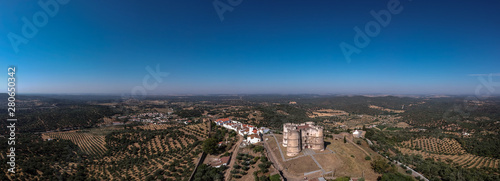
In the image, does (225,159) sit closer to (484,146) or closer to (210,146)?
(210,146)

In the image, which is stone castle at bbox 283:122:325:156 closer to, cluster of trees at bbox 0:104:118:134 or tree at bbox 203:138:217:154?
tree at bbox 203:138:217:154

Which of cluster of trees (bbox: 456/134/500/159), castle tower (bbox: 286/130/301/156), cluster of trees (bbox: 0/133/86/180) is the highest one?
castle tower (bbox: 286/130/301/156)

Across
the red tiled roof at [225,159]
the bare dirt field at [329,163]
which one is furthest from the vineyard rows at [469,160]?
the red tiled roof at [225,159]

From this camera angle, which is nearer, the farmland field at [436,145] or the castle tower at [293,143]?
the castle tower at [293,143]

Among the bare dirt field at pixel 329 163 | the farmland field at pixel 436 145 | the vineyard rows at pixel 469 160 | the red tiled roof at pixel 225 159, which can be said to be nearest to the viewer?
the bare dirt field at pixel 329 163

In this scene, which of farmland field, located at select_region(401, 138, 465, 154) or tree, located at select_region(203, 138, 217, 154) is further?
farmland field, located at select_region(401, 138, 465, 154)

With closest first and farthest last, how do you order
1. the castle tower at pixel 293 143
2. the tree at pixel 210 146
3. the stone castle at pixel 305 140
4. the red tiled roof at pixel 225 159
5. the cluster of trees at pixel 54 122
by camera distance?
the castle tower at pixel 293 143
the stone castle at pixel 305 140
the red tiled roof at pixel 225 159
the tree at pixel 210 146
the cluster of trees at pixel 54 122

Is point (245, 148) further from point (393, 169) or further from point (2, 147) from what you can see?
point (2, 147)

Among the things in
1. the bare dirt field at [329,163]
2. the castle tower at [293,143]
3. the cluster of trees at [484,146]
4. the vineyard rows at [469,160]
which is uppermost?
the castle tower at [293,143]

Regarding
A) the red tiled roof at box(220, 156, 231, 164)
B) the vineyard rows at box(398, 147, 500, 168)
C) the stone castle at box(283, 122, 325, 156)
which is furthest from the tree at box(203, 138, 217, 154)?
the vineyard rows at box(398, 147, 500, 168)

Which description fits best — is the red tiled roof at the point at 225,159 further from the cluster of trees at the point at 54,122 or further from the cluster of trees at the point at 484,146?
the cluster of trees at the point at 54,122

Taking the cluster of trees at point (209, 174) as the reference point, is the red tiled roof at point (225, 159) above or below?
above

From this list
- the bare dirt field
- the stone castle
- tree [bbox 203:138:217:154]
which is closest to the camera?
the bare dirt field
